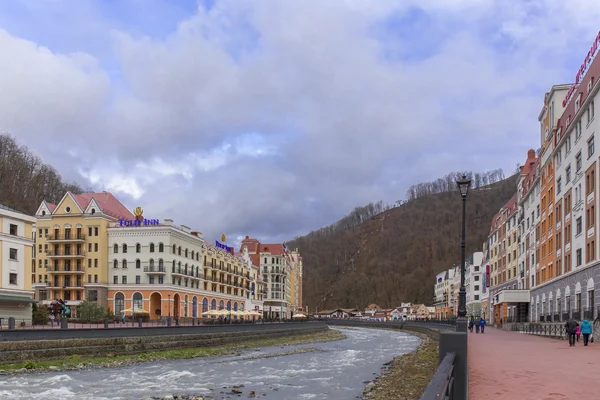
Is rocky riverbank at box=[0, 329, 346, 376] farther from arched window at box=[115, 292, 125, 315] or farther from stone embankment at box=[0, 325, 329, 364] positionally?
arched window at box=[115, 292, 125, 315]

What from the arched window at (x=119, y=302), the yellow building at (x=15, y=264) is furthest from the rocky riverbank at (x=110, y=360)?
the arched window at (x=119, y=302)

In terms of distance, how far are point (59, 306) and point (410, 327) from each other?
57.3 m

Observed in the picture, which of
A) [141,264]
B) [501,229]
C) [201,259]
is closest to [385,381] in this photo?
[141,264]

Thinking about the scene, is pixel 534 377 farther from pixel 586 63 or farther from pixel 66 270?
pixel 66 270

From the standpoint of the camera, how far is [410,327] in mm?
97062

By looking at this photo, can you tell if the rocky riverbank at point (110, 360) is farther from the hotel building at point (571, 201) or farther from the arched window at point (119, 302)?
the arched window at point (119, 302)

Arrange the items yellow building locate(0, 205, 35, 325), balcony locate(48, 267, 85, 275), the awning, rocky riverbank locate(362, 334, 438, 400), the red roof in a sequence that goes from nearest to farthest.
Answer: rocky riverbank locate(362, 334, 438, 400) → the awning → yellow building locate(0, 205, 35, 325) → balcony locate(48, 267, 85, 275) → the red roof

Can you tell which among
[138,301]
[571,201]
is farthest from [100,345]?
[138,301]

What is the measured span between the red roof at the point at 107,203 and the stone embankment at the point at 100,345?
36.2 metres

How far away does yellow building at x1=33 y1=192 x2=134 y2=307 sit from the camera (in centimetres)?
7738

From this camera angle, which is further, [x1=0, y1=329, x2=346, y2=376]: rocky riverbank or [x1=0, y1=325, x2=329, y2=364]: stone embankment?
[x1=0, y1=325, x2=329, y2=364]: stone embankment

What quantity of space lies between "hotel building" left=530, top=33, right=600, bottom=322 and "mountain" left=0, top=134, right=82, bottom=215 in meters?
75.7

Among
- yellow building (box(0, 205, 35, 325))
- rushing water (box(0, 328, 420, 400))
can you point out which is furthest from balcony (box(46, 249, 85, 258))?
rushing water (box(0, 328, 420, 400))

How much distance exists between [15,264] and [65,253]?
1069 inches
